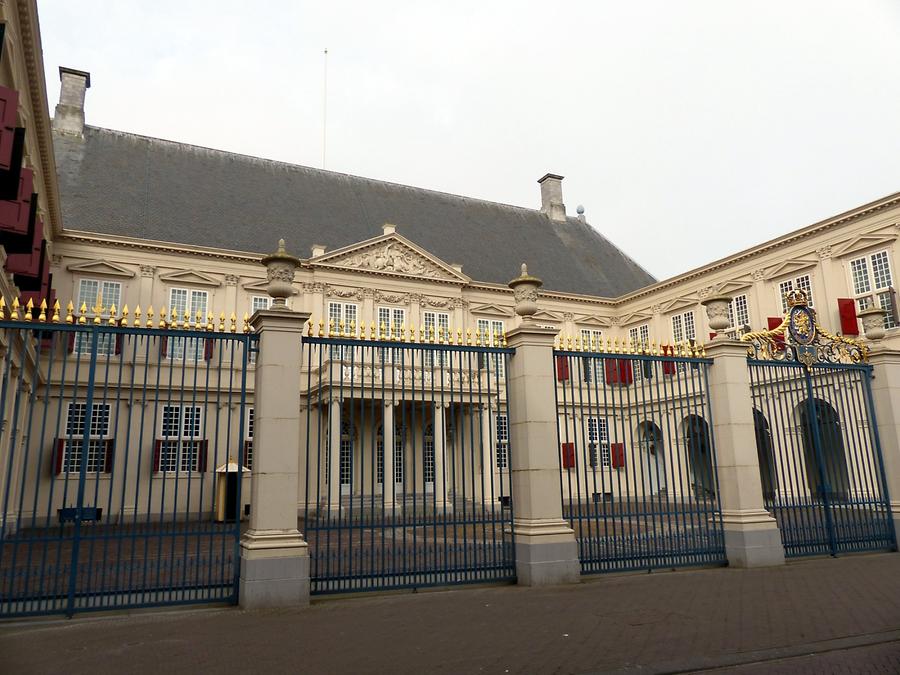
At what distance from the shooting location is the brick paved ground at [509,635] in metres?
5.27

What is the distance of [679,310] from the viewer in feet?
97.6

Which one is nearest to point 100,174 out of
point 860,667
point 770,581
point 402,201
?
point 402,201

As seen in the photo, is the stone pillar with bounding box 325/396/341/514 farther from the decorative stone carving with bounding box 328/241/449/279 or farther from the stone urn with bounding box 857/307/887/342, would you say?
the stone urn with bounding box 857/307/887/342

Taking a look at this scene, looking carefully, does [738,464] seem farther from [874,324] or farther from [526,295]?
[874,324]

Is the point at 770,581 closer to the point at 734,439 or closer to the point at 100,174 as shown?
the point at 734,439

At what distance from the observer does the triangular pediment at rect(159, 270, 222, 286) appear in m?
24.7

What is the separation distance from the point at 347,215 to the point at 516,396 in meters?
23.4

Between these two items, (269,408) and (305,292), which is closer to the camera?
(269,408)

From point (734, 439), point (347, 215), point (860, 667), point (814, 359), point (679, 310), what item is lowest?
point (860, 667)

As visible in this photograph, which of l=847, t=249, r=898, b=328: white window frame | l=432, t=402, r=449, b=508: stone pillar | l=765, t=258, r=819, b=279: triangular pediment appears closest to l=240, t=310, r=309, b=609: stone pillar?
l=432, t=402, r=449, b=508: stone pillar

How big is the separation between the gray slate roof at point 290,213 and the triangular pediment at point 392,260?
1.75 metres

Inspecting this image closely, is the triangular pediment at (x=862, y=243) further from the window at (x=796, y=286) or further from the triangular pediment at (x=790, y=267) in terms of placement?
the window at (x=796, y=286)

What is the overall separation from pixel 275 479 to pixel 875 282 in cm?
2267

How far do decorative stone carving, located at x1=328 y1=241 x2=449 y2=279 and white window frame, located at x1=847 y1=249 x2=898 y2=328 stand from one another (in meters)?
15.7
